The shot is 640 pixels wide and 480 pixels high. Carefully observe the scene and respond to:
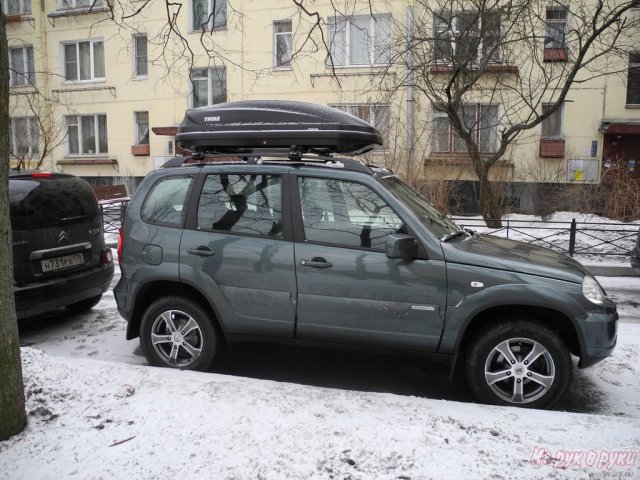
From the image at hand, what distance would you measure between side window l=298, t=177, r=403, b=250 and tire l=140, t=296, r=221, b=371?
4.01 feet

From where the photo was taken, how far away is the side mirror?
4.04 metres

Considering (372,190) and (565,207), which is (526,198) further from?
(372,190)

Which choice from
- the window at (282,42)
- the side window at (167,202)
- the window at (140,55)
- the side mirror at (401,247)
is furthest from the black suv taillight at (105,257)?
the window at (140,55)

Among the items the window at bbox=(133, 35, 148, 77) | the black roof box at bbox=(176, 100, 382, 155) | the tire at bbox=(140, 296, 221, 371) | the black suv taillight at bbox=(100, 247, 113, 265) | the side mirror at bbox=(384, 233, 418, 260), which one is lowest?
the tire at bbox=(140, 296, 221, 371)

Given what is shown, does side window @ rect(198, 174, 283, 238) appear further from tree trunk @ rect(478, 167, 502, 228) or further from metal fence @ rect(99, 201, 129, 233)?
metal fence @ rect(99, 201, 129, 233)

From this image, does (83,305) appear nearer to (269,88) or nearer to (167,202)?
(167,202)

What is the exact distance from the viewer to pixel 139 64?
22453mm

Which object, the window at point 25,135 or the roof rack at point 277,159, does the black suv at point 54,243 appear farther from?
the window at point 25,135

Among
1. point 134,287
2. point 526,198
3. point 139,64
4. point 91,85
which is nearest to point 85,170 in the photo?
point 91,85

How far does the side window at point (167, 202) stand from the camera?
4.80 meters

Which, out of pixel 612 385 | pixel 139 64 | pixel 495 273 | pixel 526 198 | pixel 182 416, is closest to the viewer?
pixel 182 416

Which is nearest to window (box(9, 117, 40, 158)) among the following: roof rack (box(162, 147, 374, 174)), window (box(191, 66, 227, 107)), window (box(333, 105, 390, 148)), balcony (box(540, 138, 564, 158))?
window (box(191, 66, 227, 107))

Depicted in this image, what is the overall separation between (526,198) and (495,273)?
15638mm

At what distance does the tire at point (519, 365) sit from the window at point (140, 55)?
21.5 metres
